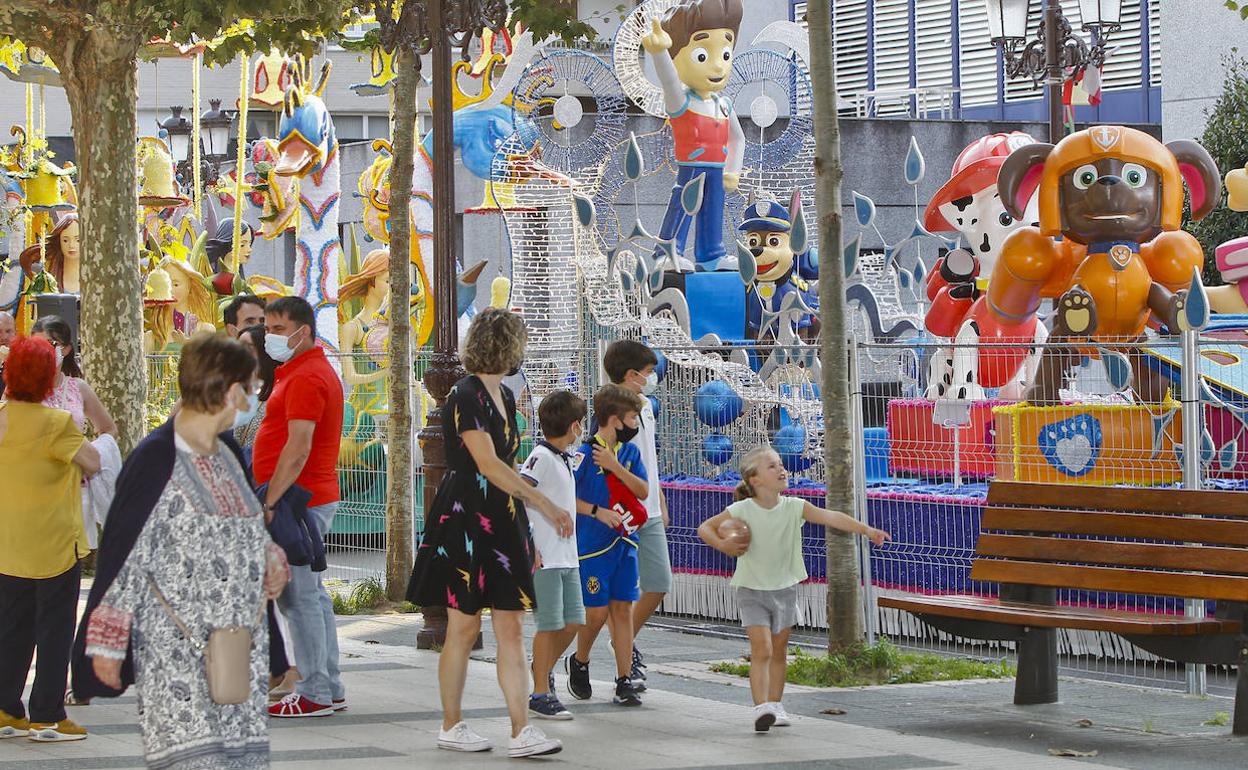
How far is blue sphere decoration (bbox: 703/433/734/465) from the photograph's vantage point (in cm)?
1277

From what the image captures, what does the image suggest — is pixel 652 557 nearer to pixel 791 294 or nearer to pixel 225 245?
pixel 791 294

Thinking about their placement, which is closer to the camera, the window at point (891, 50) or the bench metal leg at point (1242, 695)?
the bench metal leg at point (1242, 695)

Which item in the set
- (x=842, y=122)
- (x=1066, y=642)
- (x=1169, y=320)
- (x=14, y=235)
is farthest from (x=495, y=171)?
(x=14, y=235)

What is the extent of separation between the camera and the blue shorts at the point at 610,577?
29.1ft

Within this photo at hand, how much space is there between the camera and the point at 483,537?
758 centimetres

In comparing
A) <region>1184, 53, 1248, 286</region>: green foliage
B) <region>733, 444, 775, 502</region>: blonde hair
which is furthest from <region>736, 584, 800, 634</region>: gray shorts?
<region>1184, 53, 1248, 286</region>: green foliage

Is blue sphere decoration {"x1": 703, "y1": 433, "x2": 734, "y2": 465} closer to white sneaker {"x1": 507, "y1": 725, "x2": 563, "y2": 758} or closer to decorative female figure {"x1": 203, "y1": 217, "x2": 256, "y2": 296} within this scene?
white sneaker {"x1": 507, "y1": 725, "x2": 563, "y2": 758}

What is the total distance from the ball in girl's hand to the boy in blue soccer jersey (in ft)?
2.06

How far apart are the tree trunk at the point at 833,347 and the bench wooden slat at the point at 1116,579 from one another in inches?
32.1

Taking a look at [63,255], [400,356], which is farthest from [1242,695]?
[63,255]

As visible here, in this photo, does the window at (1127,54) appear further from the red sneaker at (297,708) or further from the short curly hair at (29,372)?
the short curly hair at (29,372)

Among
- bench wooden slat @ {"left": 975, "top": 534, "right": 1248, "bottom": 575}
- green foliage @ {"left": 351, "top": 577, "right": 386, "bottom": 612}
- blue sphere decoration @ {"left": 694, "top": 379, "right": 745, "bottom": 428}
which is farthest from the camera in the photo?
green foliage @ {"left": 351, "top": 577, "right": 386, "bottom": 612}

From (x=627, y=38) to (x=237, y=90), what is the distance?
116 feet

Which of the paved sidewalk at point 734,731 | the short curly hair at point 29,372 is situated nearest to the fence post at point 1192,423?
the paved sidewalk at point 734,731
